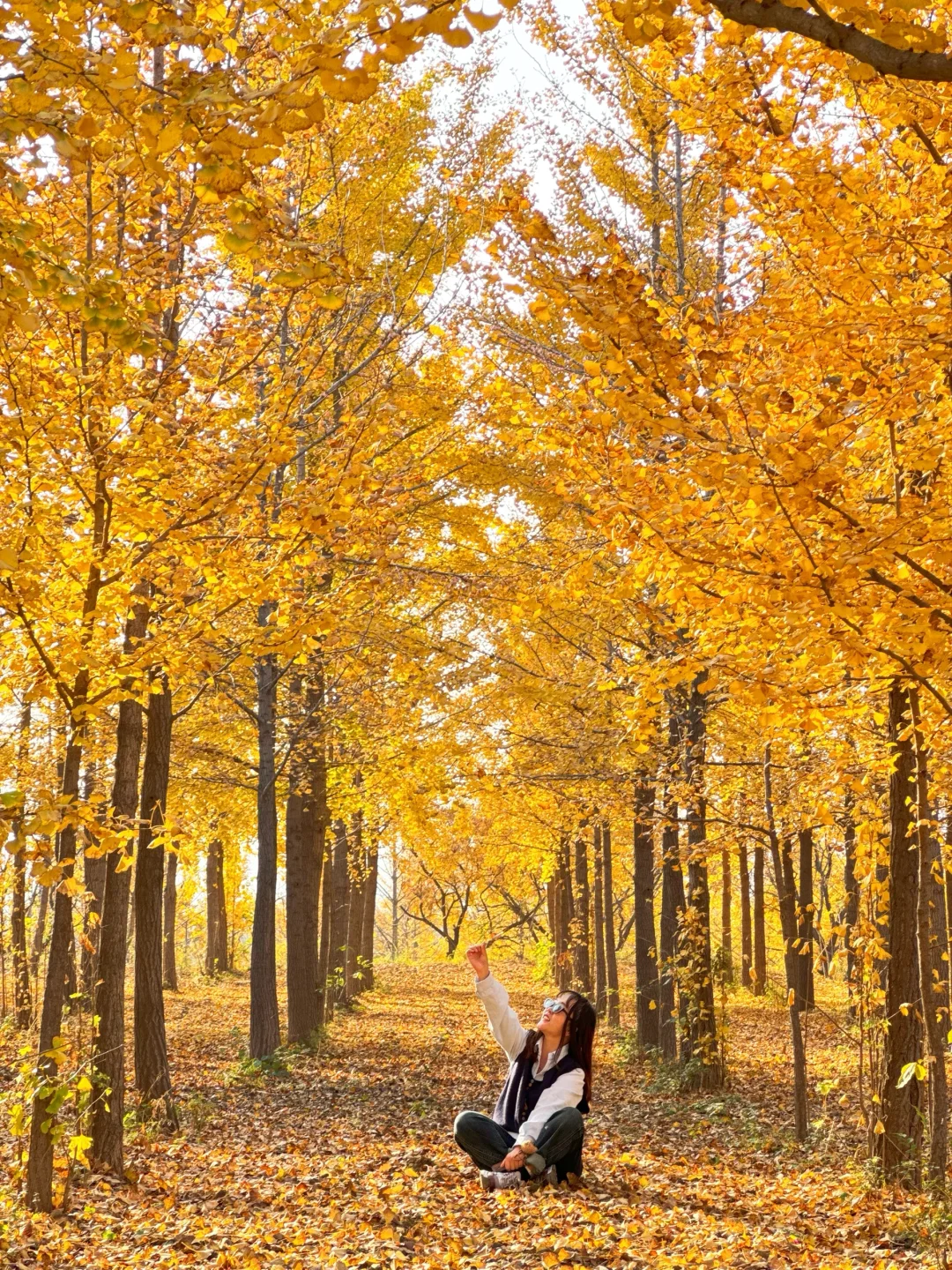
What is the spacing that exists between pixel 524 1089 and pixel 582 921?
499 inches

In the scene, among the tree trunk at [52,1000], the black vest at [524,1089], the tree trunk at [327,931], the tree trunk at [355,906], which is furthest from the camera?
the tree trunk at [355,906]

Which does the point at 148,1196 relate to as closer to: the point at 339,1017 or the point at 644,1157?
the point at 644,1157

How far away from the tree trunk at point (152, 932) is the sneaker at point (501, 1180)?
3.31m

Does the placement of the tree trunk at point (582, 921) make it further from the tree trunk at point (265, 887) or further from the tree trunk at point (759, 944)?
the tree trunk at point (265, 887)

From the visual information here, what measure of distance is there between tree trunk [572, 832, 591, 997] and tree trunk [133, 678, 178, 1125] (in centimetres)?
960

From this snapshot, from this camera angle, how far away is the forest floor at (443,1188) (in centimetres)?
477

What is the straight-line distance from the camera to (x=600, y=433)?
457cm

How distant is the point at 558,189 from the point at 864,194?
555 cm

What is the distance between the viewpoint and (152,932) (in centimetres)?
827

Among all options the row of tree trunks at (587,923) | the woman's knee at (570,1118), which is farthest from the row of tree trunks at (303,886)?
the woman's knee at (570,1118)

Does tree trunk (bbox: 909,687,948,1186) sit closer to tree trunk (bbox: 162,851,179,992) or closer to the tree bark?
the tree bark

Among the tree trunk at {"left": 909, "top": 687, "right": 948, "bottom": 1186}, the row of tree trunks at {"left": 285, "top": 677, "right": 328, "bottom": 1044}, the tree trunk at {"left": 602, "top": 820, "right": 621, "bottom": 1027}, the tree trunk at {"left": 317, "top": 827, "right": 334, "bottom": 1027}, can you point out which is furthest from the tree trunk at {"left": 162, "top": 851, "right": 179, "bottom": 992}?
the tree trunk at {"left": 909, "top": 687, "right": 948, "bottom": 1186}

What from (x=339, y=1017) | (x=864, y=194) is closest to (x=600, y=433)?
(x=864, y=194)

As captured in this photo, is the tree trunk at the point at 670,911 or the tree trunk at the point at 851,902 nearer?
the tree trunk at the point at 851,902
